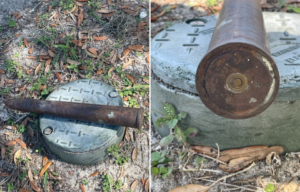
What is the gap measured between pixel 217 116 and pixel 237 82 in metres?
0.97

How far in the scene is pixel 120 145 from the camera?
3.44 m

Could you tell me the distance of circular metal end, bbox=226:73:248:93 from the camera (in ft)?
7.30

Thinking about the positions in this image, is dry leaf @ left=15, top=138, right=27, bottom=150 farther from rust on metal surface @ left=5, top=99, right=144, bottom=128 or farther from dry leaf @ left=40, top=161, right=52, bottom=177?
rust on metal surface @ left=5, top=99, right=144, bottom=128

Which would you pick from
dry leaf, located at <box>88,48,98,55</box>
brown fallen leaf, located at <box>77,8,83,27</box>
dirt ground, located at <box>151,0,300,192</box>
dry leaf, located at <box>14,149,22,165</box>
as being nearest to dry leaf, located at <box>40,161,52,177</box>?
dry leaf, located at <box>14,149,22,165</box>

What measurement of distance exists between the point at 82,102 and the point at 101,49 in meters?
0.91

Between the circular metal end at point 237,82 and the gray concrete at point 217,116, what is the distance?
0.80 metres

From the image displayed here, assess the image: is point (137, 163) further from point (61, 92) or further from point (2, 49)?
point (2, 49)

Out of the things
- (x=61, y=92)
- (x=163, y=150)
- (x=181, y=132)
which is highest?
(x=61, y=92)

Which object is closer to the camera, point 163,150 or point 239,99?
point 239,99

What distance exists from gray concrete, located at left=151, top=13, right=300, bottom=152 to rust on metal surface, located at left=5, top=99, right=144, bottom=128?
45 centimetres

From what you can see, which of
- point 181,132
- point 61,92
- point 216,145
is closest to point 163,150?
point 181,132

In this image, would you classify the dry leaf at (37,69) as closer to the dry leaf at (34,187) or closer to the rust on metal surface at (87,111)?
the rust on metal surface at (87,111)

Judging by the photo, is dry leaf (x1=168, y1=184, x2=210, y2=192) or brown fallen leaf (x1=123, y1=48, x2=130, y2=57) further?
brown fallen leaf (x1=123, y1=48, x2=130, y2=57)

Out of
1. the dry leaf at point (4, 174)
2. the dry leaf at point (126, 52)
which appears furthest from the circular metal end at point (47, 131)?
the dry leaf at point (126, 52)
